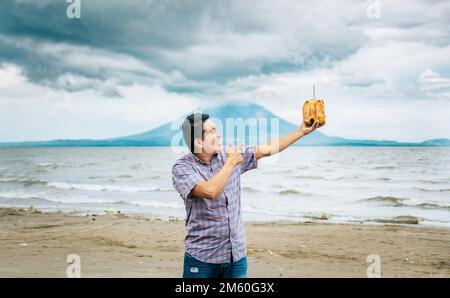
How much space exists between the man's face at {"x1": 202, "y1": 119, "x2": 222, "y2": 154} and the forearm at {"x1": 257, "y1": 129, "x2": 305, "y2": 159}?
0.36 meters

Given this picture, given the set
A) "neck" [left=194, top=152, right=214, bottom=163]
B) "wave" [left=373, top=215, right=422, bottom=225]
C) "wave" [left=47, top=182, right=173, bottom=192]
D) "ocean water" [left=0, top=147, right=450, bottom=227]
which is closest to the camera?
"neck" [left=194, top=152, right=214, bottom=163]

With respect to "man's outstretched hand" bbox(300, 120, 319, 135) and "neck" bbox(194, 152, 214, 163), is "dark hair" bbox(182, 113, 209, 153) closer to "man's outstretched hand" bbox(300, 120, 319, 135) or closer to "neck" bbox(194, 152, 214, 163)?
"neck" bbox(194, 152, 214, 163)

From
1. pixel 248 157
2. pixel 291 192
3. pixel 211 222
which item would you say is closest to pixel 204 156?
pixel 248 157

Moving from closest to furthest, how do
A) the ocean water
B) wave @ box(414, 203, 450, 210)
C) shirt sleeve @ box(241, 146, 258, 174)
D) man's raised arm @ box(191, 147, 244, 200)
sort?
man's raised arm @ box(191, 147, 244, 200)
shirt sleeve @ box(241, 146, 258, 174)
the ocean water
wave @ box(414, 203, 450, 210)

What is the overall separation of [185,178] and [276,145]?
0.80 m

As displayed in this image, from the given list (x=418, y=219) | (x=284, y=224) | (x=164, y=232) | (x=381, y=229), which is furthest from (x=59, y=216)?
(x=418, y=219)

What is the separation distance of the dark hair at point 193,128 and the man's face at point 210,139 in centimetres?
3

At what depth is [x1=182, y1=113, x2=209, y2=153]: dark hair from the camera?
3.42 meters

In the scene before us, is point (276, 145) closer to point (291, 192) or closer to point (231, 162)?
point (231, 162)

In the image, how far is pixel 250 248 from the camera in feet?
32.8

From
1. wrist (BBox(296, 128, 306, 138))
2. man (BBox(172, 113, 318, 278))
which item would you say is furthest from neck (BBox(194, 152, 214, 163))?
wrist (BBox(296, 128, 306, 138))

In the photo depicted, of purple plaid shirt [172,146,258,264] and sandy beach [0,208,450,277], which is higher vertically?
purple plaid shirt [172,146,258,264]

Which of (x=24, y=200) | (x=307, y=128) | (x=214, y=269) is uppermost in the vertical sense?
(x=307, y=128)
